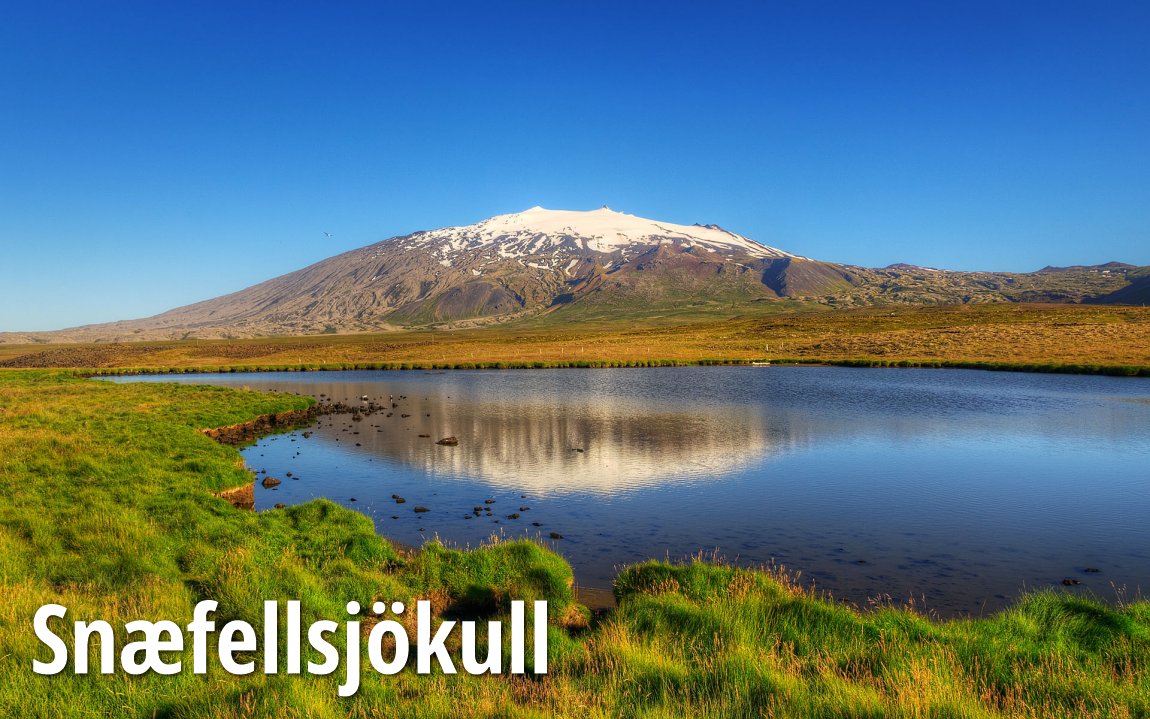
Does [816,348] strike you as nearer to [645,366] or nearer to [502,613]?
[645,366]

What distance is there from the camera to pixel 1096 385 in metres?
64.8

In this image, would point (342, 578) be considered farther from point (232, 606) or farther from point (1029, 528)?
point (1029, 528)

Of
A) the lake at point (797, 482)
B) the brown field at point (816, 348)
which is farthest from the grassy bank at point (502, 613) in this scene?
the brown field at point (816, 348)

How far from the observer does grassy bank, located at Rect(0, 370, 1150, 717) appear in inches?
325

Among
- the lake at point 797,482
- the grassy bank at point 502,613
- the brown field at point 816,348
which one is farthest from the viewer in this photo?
the brown field at point 816,348

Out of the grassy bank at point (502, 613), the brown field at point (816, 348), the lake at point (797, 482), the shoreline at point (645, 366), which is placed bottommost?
the lake at point (797, 482)

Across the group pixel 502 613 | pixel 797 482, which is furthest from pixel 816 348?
pixel 502 613

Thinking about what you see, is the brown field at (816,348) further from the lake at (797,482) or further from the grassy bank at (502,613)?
the grassy bank at (502,613)

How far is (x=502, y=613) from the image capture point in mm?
14047

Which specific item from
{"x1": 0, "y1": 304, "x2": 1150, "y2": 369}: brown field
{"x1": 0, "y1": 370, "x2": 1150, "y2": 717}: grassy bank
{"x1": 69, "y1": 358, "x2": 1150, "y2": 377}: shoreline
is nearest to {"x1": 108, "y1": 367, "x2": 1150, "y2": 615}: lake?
{"x1": 0, "y1": 370, "x2": 1150, "y2": 717}: grassy bank

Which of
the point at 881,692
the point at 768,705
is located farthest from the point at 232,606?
the point at 881,692

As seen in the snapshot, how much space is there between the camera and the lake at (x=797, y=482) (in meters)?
19.3

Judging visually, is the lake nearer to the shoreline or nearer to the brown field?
the shoreline

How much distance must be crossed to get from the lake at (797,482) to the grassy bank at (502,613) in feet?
11.8
